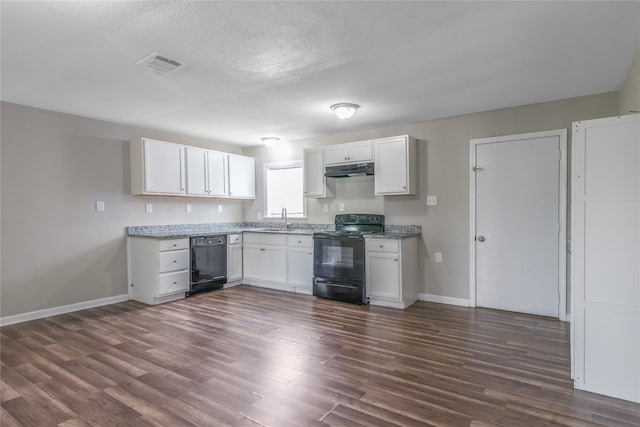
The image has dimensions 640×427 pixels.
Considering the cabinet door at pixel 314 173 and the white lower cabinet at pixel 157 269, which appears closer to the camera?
the white lower cabinet at pixel 157 269

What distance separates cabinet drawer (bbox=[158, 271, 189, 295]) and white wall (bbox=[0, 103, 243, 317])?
0.64 m

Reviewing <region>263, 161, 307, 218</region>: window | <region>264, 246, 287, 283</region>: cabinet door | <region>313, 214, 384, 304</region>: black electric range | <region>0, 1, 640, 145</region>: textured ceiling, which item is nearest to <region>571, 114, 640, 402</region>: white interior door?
<region>0, 1, 640, 145</region>: textured ceiling

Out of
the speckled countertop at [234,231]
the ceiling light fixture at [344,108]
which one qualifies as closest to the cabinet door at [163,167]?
the speckled countertop at [234,231]

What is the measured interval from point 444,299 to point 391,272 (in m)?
0.84

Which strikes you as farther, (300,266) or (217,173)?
(217,173)

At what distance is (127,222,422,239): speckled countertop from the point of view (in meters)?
4.44

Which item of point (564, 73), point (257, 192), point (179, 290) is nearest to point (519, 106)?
point (564, 73)

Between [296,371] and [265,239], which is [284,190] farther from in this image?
[296,371]

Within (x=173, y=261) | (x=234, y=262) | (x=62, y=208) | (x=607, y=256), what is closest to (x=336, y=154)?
(x=234, y=262)

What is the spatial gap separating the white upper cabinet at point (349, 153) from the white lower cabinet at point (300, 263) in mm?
1173

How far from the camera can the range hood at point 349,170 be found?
4.52m

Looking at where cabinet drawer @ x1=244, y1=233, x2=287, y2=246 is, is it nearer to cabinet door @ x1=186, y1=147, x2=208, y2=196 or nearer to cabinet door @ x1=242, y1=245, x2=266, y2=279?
cabinet door @ x1=242, y1=245, x2=266, y2=279

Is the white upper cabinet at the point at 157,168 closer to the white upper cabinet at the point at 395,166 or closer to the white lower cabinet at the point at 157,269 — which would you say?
the white lower cabinet at the point at 157,269

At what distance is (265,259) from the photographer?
5203 millimetres
